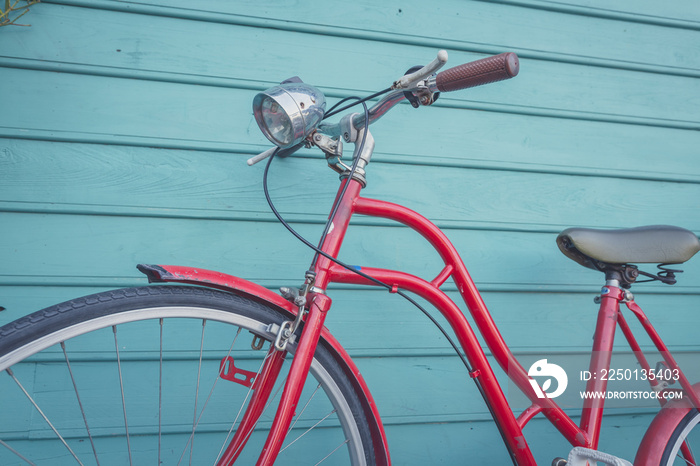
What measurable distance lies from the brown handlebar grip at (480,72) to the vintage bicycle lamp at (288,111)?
20cm

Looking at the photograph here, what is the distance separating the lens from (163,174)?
117 cm

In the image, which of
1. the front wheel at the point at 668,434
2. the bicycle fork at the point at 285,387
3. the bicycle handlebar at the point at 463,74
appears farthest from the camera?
the front wheel at the point at 668,434

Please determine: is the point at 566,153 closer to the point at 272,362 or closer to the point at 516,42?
the point at 516,42

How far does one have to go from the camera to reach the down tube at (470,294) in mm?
900

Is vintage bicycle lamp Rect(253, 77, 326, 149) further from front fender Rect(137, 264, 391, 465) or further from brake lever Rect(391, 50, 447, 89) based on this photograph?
front fender Rect(137, 264, 391, 465)

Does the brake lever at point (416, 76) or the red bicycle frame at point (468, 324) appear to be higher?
the brake lever at point (416, 76)

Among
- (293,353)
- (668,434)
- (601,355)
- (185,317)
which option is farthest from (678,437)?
(185,317)

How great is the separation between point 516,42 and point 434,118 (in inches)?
13.8

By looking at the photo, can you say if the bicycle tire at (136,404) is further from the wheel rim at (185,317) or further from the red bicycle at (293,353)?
the wheel rim at (185,317)

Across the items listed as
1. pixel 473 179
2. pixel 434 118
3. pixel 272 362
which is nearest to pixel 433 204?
pixel 473 179

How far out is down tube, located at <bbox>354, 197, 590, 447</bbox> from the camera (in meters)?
0.90

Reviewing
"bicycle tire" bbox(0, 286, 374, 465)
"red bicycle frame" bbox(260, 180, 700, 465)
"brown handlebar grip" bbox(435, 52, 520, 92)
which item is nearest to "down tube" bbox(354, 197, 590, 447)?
"red bicycle frame" bbox(260, 180, 700, 465)

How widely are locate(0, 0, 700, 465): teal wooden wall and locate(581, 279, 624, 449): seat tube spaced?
0.31 meters

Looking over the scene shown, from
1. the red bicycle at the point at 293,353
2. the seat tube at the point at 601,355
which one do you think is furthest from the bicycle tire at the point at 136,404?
the seat tube at the point at 601,355
